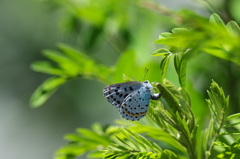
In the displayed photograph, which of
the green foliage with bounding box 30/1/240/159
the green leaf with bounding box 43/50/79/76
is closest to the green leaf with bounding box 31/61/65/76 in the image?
the green leaf with bounding box 43/50/79/76

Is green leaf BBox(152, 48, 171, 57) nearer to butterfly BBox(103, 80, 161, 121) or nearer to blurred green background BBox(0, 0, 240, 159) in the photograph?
butterfly BBox(103, 80, 161, 121)

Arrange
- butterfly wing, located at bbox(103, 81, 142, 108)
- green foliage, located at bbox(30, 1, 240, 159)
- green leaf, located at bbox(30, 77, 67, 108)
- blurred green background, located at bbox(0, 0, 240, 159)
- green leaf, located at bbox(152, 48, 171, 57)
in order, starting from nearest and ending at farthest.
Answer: green foliage, located at bbox(30, 1, 240, 159), green leaf, located at bbox(152, 48, 171, 57), butterfly wing, located at bbox(103, 81, 142, 108), green leaf, located at bbox(30, 77, 67, 108), blurred green background, located at bbox(0, 0, 240, 159)

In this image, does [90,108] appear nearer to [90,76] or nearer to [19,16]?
[19,16]

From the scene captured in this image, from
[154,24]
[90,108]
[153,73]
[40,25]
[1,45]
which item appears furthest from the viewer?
[1,45]

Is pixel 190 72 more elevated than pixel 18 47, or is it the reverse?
pixel 18 47

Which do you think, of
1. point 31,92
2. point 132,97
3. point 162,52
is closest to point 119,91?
point 132,97

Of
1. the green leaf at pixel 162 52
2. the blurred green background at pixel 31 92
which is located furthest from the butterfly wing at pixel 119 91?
the blurred green background at pixel 31 92

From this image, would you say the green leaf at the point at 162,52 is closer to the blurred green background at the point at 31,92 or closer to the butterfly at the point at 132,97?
the butterfly at the point at 132,97

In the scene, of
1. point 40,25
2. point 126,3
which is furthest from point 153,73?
point 40,25
